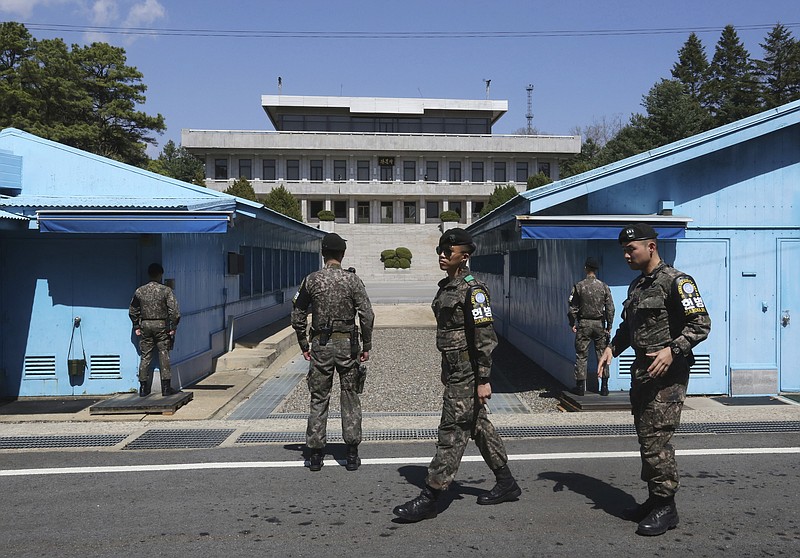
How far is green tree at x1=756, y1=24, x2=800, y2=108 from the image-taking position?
57.5m

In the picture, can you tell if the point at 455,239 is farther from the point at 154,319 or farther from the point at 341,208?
the point at 341,208

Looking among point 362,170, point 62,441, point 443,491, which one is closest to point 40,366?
point 62,441

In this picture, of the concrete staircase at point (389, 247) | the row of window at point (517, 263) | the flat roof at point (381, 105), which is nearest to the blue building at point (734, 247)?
the row of window at point (517, 263)

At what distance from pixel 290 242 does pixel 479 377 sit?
17.1m

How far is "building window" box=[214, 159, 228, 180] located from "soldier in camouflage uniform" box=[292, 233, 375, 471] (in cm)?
6092

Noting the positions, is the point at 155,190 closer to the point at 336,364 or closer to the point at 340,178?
the point at 336,364

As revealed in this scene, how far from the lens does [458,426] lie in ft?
15.8

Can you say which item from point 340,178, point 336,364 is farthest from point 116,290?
point 340,178

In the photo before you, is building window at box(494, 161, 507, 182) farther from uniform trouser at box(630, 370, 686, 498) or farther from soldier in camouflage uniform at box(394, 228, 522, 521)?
uniform trouser at box(630, 370, 686, 498)

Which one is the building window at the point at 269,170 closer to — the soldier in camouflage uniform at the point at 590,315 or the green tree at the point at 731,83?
the green tree at the point at 731,83

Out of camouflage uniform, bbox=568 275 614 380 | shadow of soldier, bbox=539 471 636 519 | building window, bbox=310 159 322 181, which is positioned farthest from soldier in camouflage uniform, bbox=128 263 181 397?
building window, bbox=310 159 322 181

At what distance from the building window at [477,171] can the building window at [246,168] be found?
21.6 m

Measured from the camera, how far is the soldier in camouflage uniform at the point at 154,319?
8.77 m

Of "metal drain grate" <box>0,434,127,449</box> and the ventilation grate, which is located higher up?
the ventilation grate
